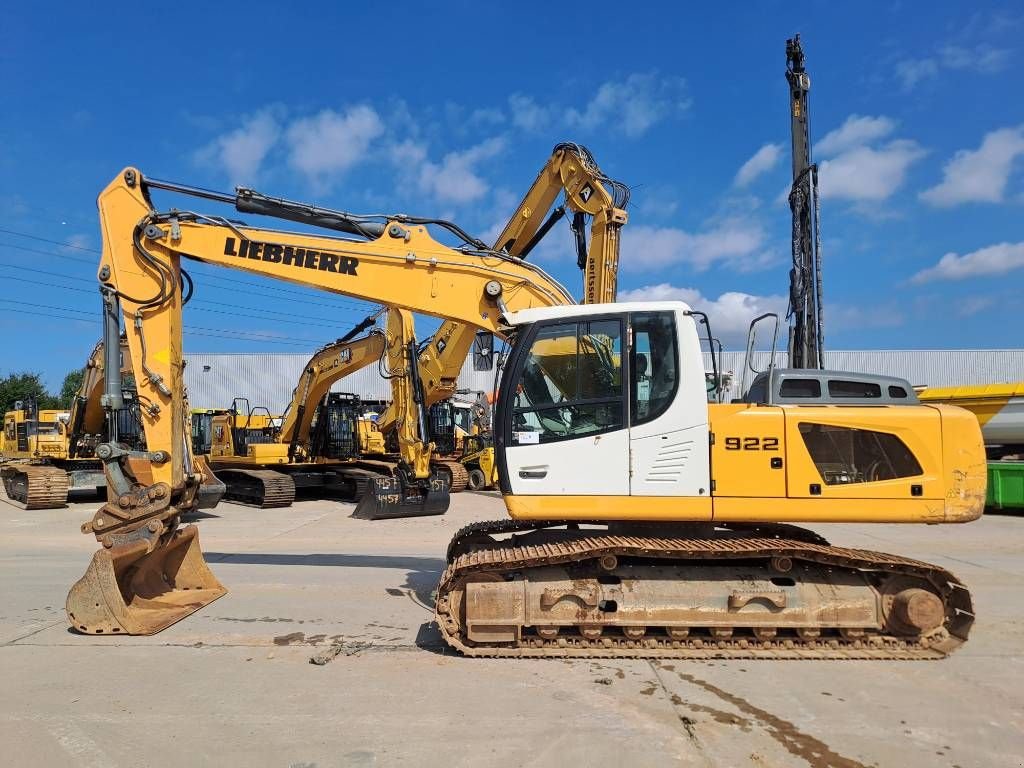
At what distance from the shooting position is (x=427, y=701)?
170 inches

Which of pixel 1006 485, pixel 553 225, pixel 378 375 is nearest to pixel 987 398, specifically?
pixel 1006 485

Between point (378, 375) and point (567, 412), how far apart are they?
3620 centimetres

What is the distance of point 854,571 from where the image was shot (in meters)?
5.23

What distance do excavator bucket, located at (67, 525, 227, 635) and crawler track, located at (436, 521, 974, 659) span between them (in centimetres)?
275

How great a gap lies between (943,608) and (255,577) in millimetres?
6923

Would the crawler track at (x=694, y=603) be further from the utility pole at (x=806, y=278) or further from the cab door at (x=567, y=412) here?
the utility pole at (x=806, y=278)

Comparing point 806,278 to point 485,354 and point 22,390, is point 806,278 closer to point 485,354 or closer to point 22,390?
point 485,354

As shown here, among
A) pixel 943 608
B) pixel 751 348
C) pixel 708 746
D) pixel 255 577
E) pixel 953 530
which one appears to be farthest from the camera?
pixel 953 530

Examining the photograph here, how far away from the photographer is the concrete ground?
145 inches

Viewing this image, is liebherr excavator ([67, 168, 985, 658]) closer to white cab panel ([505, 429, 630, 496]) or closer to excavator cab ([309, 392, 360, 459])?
white cab panel ([505, 429, 630, 496])

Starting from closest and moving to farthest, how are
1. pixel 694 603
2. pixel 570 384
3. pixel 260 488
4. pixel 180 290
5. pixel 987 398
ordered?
pixel 694 603
pixel 570 384
pixel 180 290
pixel 987 398
pixel 260 488

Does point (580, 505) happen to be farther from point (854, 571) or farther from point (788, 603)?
point (854, 571)

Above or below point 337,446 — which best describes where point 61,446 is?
below

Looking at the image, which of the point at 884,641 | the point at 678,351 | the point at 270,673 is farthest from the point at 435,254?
the point at 884,641
